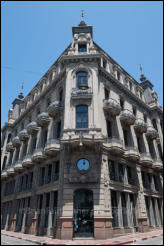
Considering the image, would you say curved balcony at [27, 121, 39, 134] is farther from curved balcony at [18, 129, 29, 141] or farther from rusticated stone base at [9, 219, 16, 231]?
rusticated stone base at [9, 219, 16, 231]

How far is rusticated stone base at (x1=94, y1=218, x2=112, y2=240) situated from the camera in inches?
551

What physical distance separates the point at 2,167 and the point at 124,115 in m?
27.1

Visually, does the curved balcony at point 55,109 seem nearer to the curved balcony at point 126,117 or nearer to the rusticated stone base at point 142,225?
the curved balcony at point 126,117

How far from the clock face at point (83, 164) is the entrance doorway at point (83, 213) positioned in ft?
6.50

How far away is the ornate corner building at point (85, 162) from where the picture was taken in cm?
1551

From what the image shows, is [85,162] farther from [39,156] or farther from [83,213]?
[39,156]

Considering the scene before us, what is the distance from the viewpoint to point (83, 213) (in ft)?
49.3

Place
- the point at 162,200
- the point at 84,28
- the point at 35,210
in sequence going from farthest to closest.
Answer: the point at 84,28
the point at 162,200
the point at 35,210

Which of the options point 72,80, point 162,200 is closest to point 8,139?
point 72,80

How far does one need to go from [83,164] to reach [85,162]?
277mm

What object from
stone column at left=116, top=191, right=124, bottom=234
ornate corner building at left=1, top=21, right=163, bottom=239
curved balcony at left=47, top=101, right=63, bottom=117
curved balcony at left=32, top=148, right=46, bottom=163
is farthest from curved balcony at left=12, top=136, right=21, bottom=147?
stone column at left=116, top=191, right=124, bottom=234

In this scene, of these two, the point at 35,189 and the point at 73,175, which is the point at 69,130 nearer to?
the point at 73,175

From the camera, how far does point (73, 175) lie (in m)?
16.1

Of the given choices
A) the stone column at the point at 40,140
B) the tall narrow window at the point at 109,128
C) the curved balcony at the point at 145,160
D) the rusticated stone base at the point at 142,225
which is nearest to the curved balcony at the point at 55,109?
the stone column at the point at 40,140
